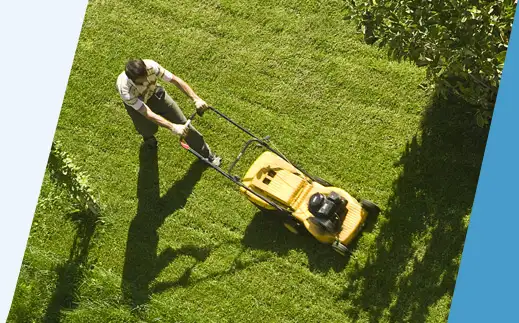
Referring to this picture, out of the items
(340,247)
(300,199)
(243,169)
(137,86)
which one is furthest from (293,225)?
(137,86)

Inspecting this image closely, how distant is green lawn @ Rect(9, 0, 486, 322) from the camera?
21.7 ft

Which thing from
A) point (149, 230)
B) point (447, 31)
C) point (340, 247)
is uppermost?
point (447, 31)

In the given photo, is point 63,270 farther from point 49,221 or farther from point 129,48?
point 129,48

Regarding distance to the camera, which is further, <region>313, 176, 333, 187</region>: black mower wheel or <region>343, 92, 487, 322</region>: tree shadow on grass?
<region>313, 176, 333, 187</region>: black mower wheel

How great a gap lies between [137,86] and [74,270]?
216 cm

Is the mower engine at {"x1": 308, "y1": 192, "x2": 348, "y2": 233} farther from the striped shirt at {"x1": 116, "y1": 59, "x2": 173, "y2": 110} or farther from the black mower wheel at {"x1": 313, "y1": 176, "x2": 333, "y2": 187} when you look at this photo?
the striped shirt at {"x1": 116, "y1": 59, "x2": 173, "y2": 110}

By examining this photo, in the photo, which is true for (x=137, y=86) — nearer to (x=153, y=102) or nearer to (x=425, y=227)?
(x=153, y=102)

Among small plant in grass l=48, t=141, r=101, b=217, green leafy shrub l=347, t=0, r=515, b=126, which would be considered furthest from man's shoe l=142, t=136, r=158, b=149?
green leafy shrub l=347, t=0, r=515, b=126

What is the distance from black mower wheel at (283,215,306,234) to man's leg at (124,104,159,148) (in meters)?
1.65

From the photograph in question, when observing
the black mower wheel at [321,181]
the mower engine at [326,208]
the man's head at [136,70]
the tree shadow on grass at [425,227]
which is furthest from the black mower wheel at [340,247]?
the man's head at [136,70]

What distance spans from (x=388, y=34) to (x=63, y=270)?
412 cm

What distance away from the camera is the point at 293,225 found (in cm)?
661

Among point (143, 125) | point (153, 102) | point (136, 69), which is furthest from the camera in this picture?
point (143, 125)

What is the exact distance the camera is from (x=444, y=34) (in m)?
4.95
